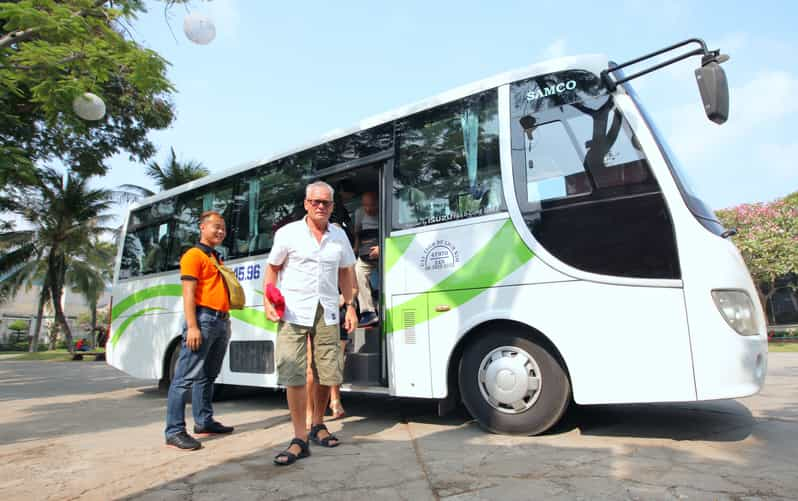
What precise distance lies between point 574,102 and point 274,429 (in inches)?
147

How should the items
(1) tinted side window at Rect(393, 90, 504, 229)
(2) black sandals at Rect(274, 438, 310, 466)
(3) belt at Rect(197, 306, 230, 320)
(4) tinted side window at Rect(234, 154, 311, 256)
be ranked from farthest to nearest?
(4) tinted side window at Rect(234, 154, 311, 256) < (1) tinted side window at Rect(393, 90, 504, 229) < (3) belt at Rect(197, 306, 230, 320) < (2) black sandals at Rect(274, 438, 310, 466)

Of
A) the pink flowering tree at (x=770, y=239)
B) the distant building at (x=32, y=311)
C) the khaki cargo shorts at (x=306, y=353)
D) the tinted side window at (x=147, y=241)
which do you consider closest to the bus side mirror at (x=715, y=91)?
the khaki cargo shorts at (x=306, y=353)

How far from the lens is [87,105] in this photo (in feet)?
23.6

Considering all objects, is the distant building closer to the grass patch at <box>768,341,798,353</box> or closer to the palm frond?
the palm frond

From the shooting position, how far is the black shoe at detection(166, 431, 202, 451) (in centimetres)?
393

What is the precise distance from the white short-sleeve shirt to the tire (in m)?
1.22

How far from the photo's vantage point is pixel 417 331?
456 cm

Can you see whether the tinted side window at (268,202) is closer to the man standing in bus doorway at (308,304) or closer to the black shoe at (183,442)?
the man standing in bus doorway at (308,304)

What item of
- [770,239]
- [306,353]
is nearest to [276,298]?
[306,353]

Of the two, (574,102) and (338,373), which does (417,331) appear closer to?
(338,373)

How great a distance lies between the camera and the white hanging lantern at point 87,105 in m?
7.18

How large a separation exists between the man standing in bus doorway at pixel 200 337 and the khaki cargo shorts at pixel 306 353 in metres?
0.84

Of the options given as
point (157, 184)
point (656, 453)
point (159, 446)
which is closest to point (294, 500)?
point (159, 446)

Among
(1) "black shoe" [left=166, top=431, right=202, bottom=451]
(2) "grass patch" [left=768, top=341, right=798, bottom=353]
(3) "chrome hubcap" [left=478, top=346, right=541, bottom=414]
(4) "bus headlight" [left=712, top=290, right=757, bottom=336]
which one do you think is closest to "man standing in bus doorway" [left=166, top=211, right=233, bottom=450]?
(1) "black shoe" [left=166, top=431, right=202, bottom=451]
